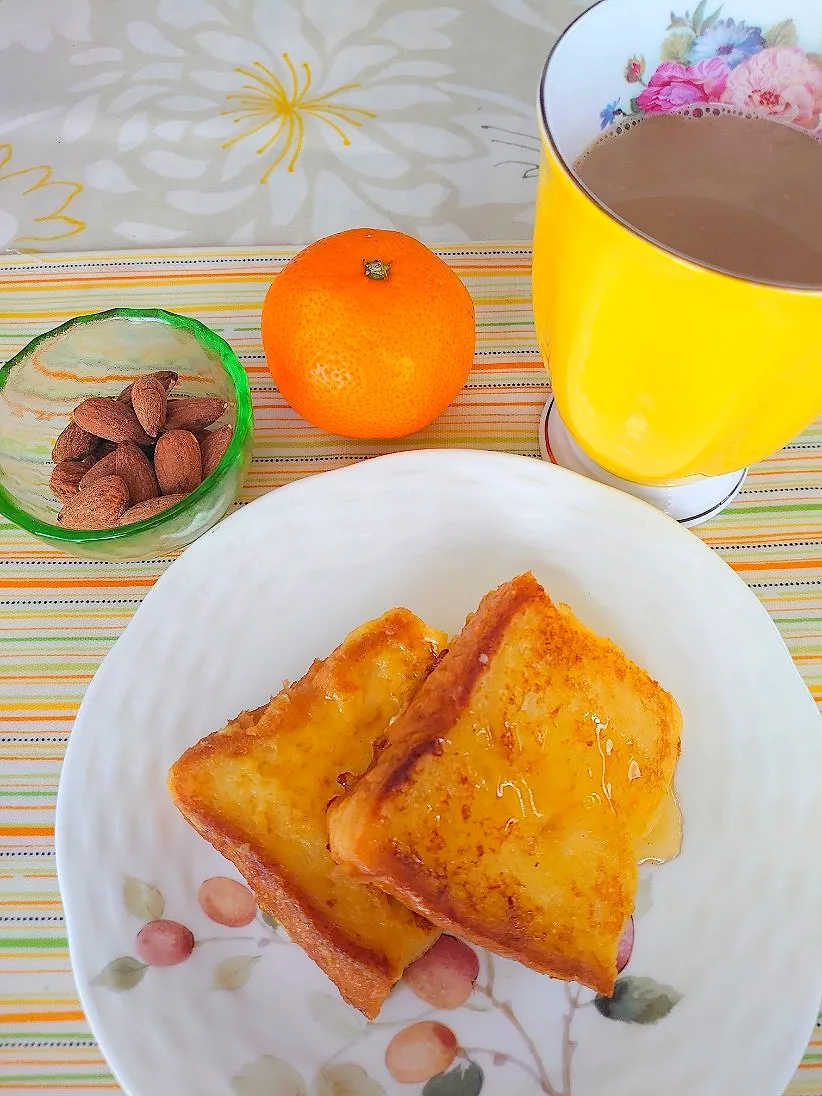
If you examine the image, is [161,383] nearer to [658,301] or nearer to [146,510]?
[146,510]

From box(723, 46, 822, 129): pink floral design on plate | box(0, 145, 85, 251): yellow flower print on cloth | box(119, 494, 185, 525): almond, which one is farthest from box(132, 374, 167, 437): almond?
box(723, 46, 822, 129): pink floral design on plate

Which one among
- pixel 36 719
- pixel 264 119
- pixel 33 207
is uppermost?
pixel 264 119

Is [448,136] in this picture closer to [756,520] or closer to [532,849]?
[756,520]

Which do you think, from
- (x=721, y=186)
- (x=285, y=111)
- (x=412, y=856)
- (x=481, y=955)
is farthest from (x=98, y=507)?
(x=285, y=111)

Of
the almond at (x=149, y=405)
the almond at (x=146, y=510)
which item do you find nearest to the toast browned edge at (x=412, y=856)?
the almond at (x=146, y=510)

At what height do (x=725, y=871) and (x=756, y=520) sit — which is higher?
(x=756, y=520)

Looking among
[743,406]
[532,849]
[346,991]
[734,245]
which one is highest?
[734,245]

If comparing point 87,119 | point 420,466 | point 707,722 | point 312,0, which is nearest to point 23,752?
point 420,466
